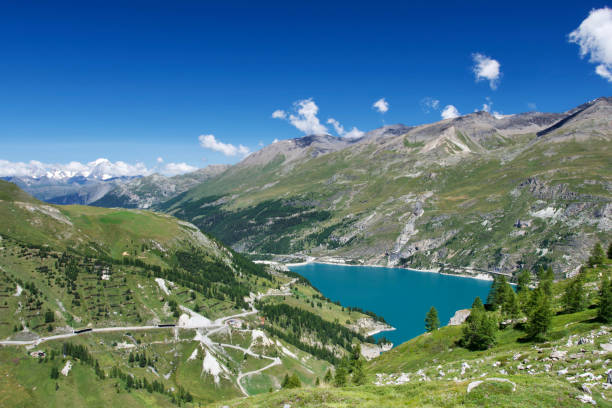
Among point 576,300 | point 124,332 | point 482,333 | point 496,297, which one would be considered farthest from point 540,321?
point 124,332

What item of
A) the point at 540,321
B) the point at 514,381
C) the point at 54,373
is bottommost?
the point at 54,373

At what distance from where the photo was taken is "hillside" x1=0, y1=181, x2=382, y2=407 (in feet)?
300

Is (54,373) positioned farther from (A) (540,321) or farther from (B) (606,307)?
(B) (606,307)

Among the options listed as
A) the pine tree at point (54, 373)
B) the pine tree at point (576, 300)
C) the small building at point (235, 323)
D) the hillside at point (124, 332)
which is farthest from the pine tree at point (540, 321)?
the small building at point (235, 323)

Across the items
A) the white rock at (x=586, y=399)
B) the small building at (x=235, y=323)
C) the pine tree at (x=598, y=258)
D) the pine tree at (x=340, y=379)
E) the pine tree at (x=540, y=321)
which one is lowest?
the small building at (x=235, y=323)

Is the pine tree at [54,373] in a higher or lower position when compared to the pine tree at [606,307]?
lower

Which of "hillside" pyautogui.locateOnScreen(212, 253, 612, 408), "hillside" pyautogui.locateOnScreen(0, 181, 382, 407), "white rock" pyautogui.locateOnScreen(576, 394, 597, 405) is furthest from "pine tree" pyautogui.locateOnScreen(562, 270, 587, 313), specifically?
"hillside" pyautogui.locateOnScreen(0, 181, 382, 407)

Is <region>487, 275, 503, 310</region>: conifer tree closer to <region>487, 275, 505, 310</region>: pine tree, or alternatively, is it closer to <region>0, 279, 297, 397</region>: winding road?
<region>487, 275, 505, 310</region>: pine tree

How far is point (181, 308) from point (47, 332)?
44.2m

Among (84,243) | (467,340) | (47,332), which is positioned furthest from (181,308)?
(467,340)

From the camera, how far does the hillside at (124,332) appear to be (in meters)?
91.6

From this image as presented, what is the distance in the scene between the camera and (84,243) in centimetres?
18075

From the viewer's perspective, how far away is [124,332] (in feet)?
387

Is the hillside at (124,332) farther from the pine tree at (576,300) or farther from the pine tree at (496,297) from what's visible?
the pine tree at (576,300)
